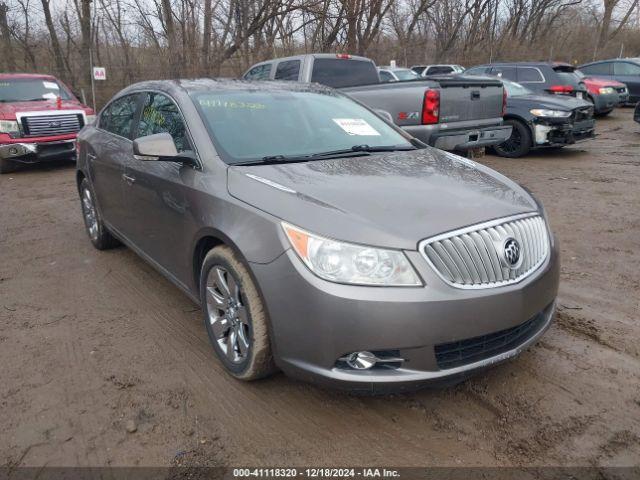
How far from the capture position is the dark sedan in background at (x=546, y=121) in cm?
898

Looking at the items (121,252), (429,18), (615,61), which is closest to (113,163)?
(121,252)

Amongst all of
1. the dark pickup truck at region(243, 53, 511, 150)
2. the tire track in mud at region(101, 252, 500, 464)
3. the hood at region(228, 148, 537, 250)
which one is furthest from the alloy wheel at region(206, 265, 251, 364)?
the dark pickup truck at region(243, 53, 511, 150)

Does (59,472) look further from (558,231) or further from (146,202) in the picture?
(558,231)

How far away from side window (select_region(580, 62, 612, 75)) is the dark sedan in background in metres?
9.20

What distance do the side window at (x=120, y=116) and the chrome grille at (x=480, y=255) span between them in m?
2.89

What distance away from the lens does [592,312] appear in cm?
353

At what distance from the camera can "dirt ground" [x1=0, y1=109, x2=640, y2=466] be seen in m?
2.32

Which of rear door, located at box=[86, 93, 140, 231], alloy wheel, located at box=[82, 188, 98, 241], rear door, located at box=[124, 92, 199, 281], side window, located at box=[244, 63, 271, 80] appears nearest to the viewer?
rear door, located at box=[124, 92, 199, 281]

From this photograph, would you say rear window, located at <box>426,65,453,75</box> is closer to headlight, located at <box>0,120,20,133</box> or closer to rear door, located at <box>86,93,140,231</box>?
headlight, located at <box>0,120,20,133</box>

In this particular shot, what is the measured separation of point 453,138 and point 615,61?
13384mm

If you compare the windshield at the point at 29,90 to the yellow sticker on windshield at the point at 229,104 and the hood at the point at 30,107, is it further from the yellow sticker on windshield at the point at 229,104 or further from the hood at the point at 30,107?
the yellow sticker on windshield at the point at 229,104

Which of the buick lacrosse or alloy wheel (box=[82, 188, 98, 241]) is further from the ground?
the buick lacrosse

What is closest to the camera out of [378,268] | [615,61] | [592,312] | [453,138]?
[378,268]

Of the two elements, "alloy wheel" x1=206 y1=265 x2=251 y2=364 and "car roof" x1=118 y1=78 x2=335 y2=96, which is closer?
"alloy wheel" x1=206 y1=265 x2=251 y2=364
